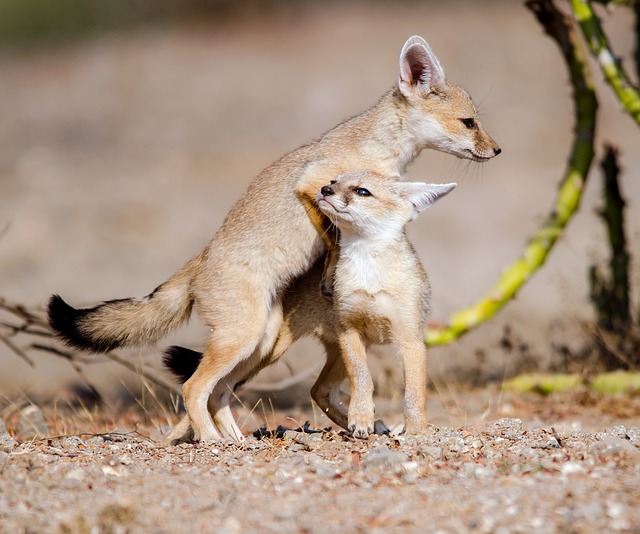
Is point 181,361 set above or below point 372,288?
below

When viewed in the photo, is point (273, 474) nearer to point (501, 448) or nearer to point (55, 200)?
point (501, 448)

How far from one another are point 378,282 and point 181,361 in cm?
162

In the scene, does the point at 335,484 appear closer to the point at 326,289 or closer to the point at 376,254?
the point at 376,254

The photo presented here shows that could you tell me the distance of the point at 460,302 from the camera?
13.3 meters

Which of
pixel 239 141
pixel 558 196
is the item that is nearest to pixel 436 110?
pixel 558 196

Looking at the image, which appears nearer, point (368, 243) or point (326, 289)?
point (368, 243)

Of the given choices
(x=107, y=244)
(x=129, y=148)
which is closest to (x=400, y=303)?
(x=107, y=244)

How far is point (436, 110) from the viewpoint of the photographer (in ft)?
24.0

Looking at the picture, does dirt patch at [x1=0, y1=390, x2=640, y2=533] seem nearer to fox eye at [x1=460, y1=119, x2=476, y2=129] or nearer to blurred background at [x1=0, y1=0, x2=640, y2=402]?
fox eye at [x1=460, y1=119, x2=476, y2=129]

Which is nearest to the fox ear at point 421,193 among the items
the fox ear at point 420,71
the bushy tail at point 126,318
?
the fox ear at point 420,71

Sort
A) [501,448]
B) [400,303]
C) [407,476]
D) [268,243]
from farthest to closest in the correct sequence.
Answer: [268,243]
[400,303]
[501,448]
[407,476]

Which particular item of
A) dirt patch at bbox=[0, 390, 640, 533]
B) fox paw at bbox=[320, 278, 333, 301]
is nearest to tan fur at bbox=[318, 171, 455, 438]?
fox paw at bbox=[320, 278, 333, 301]

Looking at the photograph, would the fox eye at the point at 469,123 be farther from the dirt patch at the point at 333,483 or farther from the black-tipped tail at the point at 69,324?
the black-tipped tail at the point at 69,324

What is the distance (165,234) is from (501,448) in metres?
12.6
